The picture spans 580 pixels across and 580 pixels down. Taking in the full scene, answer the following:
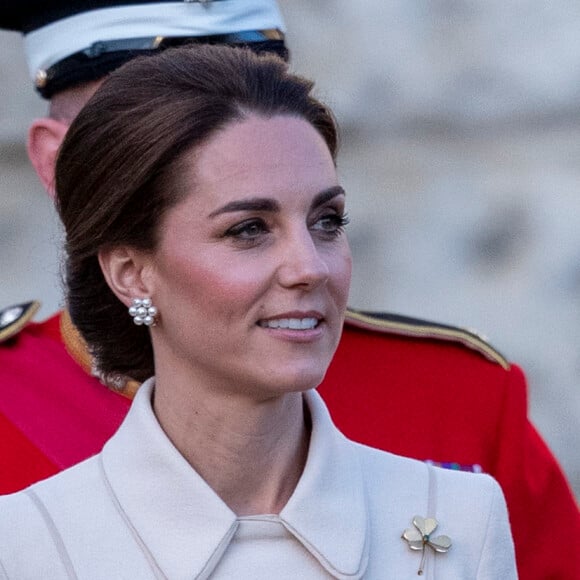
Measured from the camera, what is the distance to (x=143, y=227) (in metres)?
3.05

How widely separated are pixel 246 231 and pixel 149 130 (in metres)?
0.20

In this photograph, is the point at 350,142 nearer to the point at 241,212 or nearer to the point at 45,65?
the point at 45,65

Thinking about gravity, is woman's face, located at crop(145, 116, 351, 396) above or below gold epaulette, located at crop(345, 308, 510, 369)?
above

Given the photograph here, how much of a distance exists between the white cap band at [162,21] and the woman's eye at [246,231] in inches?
36.9

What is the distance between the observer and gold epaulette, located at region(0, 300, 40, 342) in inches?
159

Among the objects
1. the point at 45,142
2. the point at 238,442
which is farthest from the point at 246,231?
the point at 45,142

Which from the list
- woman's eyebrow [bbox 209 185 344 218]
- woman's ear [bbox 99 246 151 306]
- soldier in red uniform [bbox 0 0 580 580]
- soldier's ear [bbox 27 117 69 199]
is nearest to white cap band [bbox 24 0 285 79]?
soldier in red uniform [bbox 0 0 580 580]

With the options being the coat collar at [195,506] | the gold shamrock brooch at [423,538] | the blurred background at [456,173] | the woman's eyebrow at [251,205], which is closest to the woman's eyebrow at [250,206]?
the woman's eyebrow at [251,205]

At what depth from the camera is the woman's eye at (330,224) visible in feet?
9.95

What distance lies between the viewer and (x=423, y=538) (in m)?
3.08

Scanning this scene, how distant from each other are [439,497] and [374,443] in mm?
726

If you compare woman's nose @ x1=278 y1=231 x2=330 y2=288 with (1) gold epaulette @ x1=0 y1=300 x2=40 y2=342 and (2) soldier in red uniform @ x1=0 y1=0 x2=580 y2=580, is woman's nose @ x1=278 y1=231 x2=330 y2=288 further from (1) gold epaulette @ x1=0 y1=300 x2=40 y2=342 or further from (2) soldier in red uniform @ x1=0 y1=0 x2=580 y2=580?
(1) gold epaulette @ x1=0 y1=300 x2=40 y2=342

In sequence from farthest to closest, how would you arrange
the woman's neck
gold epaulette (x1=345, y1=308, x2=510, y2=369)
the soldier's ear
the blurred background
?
the blurred background → gold epaulette (x1=345, y1=308, x2=510, y2=369) → the soldier's ear → the woman's neck

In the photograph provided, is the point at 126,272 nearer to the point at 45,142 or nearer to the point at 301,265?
the point at 301,265
